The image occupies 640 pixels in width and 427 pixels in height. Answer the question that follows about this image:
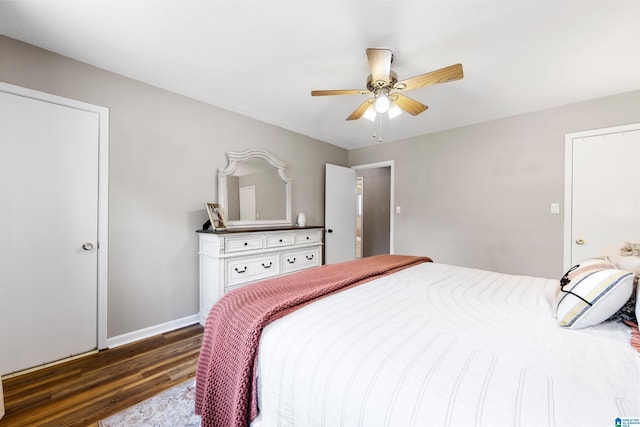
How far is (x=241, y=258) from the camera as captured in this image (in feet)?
8.57

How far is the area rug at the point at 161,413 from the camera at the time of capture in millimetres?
1406

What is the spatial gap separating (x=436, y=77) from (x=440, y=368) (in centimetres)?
175

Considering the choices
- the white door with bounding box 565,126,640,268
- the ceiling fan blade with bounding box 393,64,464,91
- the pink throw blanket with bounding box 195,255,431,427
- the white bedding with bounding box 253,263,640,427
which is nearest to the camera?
the white bedding with bounding box 253,263,640,427

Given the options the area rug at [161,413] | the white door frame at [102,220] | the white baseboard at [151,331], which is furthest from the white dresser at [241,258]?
the area rug at [161,413]

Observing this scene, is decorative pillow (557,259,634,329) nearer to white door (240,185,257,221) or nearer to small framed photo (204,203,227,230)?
small framed photo (204,203,227,230)

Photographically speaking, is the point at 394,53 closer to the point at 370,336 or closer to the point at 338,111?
the point at 338,111

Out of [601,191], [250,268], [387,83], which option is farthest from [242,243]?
[601,191]

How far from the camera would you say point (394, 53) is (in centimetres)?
190

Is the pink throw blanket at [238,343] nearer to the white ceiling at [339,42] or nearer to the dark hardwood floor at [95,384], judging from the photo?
the dark hardwood floor at [95,384]

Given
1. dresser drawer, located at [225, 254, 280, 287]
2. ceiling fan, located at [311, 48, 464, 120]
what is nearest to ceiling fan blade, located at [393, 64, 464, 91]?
ceiling fan, located at [311, 48, 464, 120]

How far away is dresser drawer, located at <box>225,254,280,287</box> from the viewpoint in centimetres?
252

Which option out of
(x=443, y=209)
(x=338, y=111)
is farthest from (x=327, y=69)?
(x=443, y=209)

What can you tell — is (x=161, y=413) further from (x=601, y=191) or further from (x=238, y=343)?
(x=601, y=191)

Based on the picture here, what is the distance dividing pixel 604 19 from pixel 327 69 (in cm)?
179
